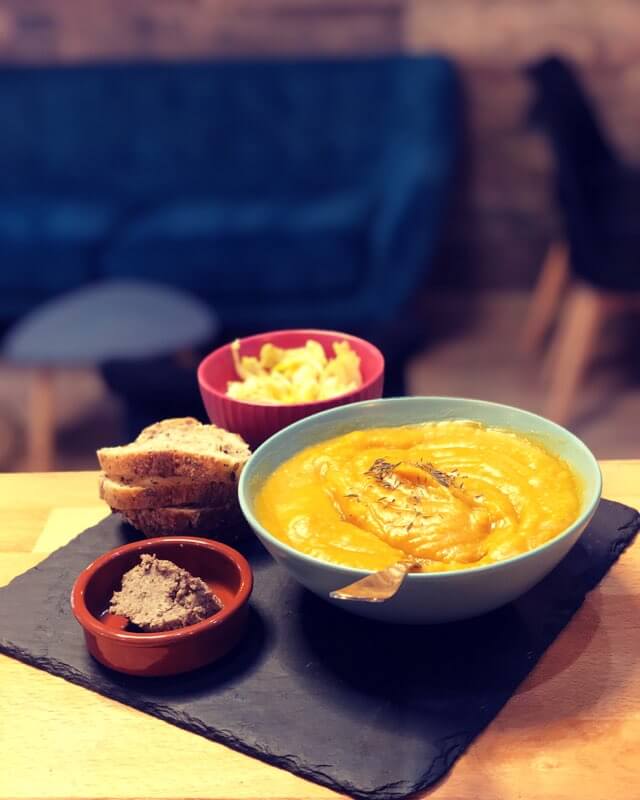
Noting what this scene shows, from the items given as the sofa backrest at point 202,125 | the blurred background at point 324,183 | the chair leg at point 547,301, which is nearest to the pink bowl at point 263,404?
the blurred background at point 324,183

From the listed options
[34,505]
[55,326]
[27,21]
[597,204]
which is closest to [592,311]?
[597,204]

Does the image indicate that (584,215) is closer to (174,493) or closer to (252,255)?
(252,255)

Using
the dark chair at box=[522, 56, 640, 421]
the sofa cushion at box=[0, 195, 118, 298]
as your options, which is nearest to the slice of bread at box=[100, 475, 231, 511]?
the dark chair at box=[522, 56, 640, 421]

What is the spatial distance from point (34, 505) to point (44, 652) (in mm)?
373

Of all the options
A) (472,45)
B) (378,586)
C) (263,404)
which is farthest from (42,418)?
(472,45)

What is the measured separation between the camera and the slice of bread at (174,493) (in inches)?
46.4

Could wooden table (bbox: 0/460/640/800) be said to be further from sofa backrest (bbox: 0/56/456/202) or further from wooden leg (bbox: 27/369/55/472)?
sofa backrest (bbox: 0/56/456/202)

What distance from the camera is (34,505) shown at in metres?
1.37

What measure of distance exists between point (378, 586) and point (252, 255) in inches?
110

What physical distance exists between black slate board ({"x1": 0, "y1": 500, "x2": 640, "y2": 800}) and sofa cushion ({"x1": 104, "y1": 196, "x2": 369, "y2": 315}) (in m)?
2.47

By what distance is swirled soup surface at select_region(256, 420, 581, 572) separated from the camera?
0.96 metres

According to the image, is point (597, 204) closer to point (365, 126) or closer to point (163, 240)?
point (365, 126)

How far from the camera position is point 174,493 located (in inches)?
46.6

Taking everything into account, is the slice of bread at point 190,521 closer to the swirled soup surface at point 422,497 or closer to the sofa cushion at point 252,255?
the swirled soup surface at point 422,497
